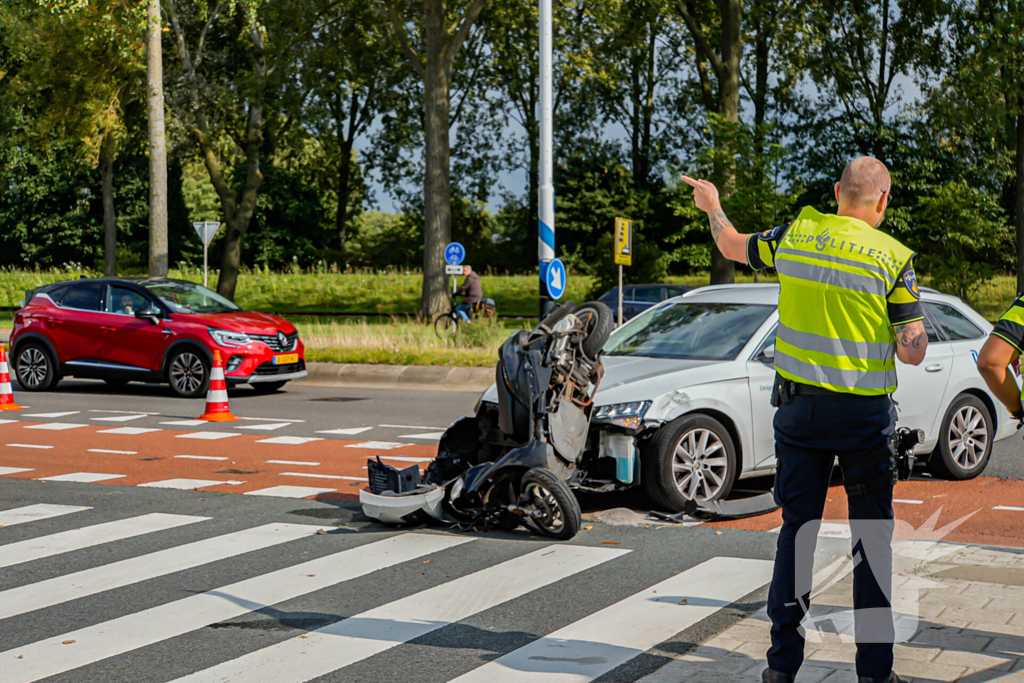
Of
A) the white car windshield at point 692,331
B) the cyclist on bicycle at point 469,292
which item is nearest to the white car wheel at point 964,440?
the white car windshield at point 692,331

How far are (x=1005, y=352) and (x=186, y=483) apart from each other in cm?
662

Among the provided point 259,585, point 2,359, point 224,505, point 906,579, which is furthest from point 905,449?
point 2,359

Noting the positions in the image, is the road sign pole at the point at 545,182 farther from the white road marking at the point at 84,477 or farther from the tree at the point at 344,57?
the tree at the point at 344,57

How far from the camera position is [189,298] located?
16.2m

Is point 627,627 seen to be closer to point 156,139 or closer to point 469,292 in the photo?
point 156,139

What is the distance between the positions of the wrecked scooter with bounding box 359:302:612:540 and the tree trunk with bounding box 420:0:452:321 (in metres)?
18.6

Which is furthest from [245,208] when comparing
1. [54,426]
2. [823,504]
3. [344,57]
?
[823,504]

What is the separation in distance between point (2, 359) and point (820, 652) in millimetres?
12475

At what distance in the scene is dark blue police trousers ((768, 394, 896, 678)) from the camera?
12.5 feet

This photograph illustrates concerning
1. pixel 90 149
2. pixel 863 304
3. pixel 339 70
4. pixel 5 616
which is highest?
pixel 339 70

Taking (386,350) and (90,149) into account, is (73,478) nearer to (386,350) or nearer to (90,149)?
(386,350)

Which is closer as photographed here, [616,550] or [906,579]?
[906,579]

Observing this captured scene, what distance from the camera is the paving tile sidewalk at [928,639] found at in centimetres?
414

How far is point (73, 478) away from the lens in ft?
29.1
